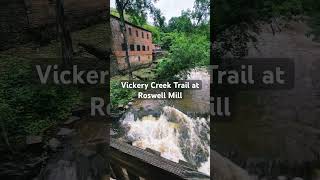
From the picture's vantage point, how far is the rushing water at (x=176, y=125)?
4188 mm

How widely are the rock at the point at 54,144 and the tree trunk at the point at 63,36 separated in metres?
0.79

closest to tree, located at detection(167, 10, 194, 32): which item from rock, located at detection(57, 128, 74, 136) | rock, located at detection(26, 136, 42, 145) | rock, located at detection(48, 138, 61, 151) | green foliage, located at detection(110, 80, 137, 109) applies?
green foliage, located at detection(110, 80, 137, 109)

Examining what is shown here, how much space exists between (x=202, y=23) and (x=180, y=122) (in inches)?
41.9

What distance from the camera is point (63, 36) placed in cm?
425

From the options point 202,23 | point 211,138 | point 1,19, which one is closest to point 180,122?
point 211,138

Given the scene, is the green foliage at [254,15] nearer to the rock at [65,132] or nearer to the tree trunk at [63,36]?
the tree trunk at [63,36]

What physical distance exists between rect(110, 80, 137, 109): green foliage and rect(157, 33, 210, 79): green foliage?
36 cm

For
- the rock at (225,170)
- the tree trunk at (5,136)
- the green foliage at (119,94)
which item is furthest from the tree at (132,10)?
the tree trunk at (5,136)

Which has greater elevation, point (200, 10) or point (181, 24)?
point (200, 10)

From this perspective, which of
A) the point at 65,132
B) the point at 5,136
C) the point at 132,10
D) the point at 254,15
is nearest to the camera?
the point at 5,136

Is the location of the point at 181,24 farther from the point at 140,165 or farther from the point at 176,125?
the point at 140,165

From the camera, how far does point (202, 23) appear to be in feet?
14.1

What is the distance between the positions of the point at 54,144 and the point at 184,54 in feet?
5.34

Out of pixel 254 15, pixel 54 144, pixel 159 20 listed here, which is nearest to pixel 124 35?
pixel 159 20
